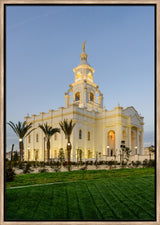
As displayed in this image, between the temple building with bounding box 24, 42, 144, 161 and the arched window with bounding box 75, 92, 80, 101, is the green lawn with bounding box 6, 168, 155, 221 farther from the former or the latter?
the arched window with bounding box 75, 92, 80, 101

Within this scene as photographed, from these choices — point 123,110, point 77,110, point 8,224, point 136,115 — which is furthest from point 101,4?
point 136,115

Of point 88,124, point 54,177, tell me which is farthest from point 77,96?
point 54,177

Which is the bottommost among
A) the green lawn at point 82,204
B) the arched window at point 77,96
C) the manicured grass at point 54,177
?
the manicured grass at point 54,177

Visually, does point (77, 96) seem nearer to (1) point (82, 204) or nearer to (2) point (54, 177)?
(2) point (54, 177)

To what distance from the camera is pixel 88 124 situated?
3800cm

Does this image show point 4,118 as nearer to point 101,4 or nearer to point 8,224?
point 8,224

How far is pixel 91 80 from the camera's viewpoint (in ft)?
152

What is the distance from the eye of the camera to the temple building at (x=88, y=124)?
35.8 m

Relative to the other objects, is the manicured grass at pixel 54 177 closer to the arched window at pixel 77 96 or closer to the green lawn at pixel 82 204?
the green lawn at pixel 82 204

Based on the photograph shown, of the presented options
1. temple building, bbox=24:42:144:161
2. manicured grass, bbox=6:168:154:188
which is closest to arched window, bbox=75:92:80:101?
temple building, bbox=24:42:144:161

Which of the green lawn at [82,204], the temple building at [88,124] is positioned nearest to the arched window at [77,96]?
the temple building at [88,124]

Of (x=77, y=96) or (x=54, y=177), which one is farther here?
(x=77, y=96)

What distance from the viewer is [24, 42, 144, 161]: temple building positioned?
3581cm

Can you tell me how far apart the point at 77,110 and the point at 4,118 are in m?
31.8
